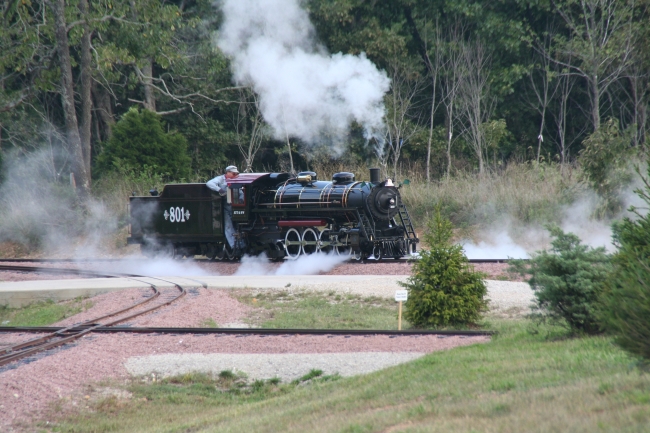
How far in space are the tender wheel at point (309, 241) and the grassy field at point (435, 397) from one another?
8.61 metres

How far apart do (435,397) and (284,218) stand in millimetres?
12915

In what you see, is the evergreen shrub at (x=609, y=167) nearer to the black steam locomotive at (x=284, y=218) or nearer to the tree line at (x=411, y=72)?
the tree line at (x=411, y=72)

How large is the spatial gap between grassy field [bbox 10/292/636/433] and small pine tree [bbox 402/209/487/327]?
774 millimetres

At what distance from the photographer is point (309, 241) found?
724 inches

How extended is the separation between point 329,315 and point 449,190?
46.6 ft

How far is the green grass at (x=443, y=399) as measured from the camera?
4.84 m

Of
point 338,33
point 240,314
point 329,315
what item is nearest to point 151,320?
point 240,314

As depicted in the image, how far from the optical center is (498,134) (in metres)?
31.4

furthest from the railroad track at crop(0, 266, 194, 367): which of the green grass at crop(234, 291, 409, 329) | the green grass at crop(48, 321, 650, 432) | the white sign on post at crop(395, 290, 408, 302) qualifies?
the white sign on post at crop(395, 290, 408, 302)

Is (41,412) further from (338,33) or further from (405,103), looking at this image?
(338,33)

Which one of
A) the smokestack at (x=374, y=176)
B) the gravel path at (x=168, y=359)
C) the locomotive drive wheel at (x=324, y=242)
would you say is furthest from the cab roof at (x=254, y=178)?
the gravel path at (x=168, y=359)

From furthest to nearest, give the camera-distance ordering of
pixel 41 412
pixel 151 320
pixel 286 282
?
pixel 286 282 → pixel 151 320 → pixel 41 412

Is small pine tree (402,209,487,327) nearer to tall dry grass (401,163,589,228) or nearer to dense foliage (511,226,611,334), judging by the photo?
dense foliage (511,226,611,334)

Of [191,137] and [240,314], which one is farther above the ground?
[191,137]
